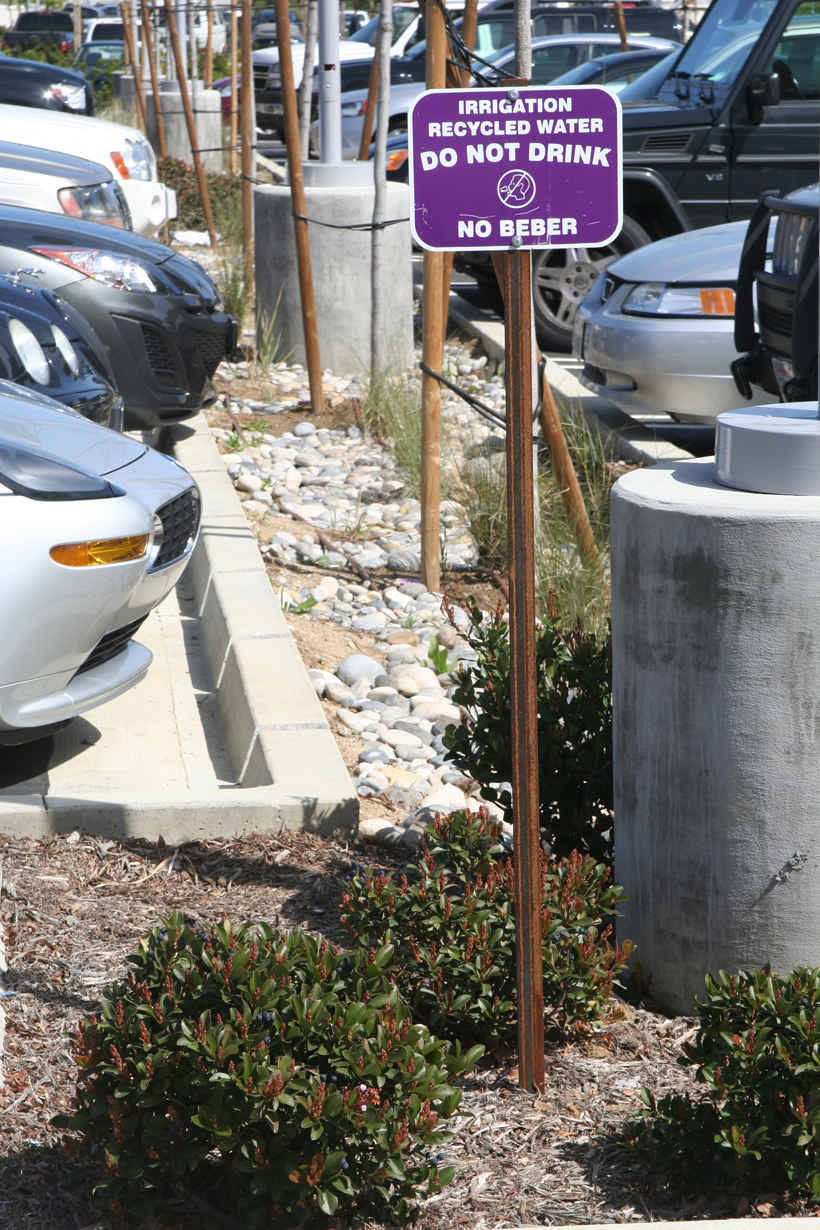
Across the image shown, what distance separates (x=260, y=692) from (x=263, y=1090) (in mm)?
2356

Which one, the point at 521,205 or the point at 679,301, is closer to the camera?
the point at 521,205

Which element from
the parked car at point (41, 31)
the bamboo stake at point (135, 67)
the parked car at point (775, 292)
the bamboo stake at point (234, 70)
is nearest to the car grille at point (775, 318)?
the parked car at point (775, 292)

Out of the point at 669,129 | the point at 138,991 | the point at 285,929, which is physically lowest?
the point at 285,929

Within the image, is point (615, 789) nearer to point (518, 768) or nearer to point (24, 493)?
point (518, 768)

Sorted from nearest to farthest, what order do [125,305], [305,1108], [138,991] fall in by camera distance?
[305,1108] < [138,991] < [125,305]

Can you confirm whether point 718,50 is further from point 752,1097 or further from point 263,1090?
point 263,1090

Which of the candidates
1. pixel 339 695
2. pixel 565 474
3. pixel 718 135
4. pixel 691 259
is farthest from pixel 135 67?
pixel 339 695

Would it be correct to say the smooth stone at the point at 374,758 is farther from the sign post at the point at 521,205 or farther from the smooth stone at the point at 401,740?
the sign post at the point at 521,205

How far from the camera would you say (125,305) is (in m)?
7.26

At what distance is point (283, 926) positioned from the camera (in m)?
3.28

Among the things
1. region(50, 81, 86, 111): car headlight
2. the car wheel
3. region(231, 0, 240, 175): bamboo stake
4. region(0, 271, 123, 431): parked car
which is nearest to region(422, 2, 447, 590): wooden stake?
region(0, 271, 123, 431): parked car

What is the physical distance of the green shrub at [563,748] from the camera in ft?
11.1

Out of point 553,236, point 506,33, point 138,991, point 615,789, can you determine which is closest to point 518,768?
point 615,789

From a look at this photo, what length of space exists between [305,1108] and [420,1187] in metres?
0.43
